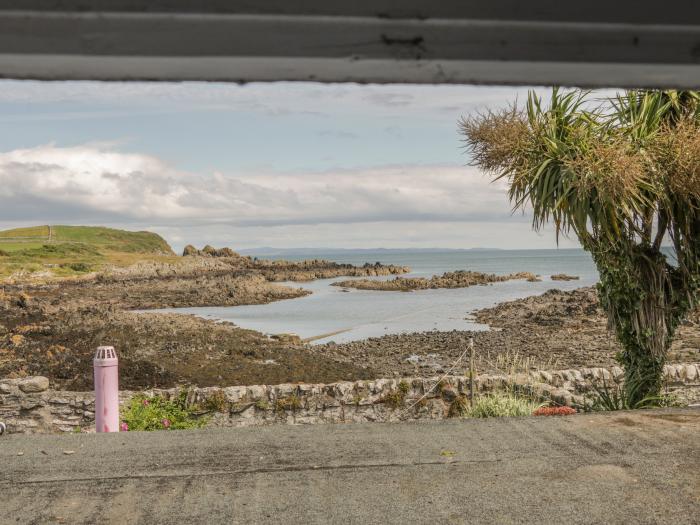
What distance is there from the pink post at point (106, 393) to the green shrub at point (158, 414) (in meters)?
1.01

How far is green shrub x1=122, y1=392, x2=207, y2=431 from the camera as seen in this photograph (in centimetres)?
822

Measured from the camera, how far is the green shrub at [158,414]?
8.22 m

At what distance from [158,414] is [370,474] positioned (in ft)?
14.1

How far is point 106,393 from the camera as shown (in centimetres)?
700

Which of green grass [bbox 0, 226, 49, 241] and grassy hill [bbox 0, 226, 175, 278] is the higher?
green grass [bbox 0, 226, 49, 241]

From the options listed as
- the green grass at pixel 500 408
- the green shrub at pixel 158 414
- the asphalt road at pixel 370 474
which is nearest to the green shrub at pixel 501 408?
the green grass at pixel 500 408

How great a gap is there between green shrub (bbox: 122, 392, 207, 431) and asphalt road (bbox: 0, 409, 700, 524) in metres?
2.14

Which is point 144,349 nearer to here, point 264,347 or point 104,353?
point 264,347

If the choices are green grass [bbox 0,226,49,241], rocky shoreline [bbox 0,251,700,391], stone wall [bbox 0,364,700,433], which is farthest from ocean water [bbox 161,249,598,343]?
green grass [bbox 0,226,49,241]

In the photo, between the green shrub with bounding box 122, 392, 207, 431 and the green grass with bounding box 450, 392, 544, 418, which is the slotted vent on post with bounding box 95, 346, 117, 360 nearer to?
the green shrub with bounding box 122, 392, 207, 431

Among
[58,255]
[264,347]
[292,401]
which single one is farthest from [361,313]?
[58,255]

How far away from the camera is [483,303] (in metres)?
43.6

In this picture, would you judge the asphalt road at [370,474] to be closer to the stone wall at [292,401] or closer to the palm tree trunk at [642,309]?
the palm tree trunk at [642,309]

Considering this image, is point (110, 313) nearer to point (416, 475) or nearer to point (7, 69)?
point (416, 475)
